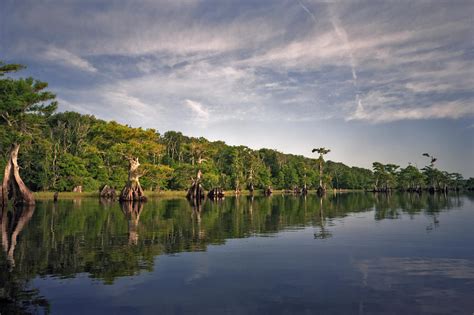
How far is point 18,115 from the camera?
44.1 metres

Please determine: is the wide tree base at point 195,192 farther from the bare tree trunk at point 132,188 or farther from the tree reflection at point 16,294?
the tree reflection at point 16,294

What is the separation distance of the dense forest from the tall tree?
11 centimetres

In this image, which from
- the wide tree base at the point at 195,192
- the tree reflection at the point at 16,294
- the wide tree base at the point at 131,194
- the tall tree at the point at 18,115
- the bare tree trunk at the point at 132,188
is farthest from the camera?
the wide tree base at the point at 195,192

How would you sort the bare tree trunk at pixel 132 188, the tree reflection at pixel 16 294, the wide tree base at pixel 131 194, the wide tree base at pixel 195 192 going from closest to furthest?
the tree reflection at pixel 16 294, the wide tree base at pixel 131 194, the bare tree trunk at pixel 132 188, the wide tree base at pixel 195 192

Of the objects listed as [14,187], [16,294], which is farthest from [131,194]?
[16,294]

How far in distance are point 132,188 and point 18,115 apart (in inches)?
767

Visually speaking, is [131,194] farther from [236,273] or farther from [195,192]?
[236,273]

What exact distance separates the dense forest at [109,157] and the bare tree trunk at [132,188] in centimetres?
148

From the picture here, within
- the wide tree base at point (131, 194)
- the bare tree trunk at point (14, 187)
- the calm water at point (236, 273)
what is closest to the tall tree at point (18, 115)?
the bare tree trunk at point (14, 187)

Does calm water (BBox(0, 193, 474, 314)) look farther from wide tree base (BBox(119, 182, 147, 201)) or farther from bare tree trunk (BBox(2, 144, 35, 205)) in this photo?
wide tree base (BBox(119, 182, 147, 201))

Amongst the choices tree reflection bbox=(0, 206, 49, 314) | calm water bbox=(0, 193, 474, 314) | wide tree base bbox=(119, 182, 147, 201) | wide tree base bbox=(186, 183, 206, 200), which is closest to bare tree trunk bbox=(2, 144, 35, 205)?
wide tree base bbox=(119, 182, 147, 201)

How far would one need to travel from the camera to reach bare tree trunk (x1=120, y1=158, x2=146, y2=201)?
186 ft

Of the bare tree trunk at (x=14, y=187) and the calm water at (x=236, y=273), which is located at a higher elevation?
the bare tree trunk at (x=14, y=187)

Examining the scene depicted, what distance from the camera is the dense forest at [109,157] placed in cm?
4469
